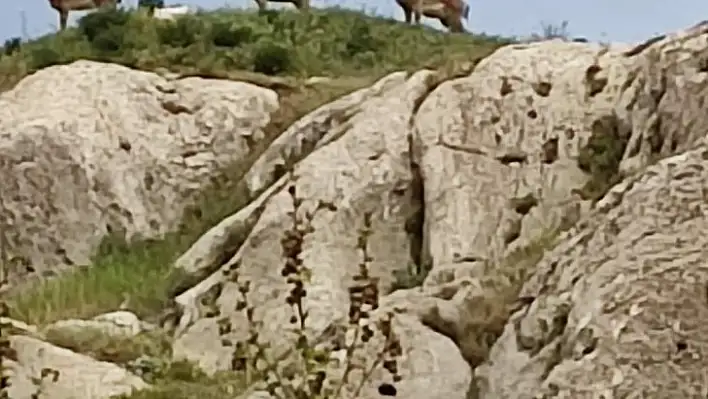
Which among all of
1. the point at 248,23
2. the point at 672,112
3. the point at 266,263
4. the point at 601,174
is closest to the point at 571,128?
the point at 601,174

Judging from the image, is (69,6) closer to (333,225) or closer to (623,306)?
(333,225)

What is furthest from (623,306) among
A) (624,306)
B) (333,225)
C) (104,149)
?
(104,149)

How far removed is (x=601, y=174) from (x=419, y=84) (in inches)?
94.4

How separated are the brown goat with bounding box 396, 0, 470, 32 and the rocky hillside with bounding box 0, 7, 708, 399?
16.1 ft

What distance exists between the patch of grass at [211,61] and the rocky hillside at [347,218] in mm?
57

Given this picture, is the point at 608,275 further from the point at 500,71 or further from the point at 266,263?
the point at 500,71

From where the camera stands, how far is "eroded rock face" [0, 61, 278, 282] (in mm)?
15312

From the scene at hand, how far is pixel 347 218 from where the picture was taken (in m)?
12.1

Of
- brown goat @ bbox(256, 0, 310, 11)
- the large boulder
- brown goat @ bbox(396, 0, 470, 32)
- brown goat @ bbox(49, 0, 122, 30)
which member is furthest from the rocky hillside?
brown goat @ bbox(396, 0, 470, 32)

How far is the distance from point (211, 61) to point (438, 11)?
28.6 feet

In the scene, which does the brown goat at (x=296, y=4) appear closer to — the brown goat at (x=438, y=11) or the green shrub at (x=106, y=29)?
the brown goat at (x=438, y=11)

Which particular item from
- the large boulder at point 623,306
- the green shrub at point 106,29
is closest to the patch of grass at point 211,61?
the green shrub at point 106,29

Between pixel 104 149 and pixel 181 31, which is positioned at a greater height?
pixel 181 31

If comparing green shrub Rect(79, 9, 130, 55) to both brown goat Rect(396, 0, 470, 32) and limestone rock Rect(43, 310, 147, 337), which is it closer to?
brown goat Rect(396, 0, 470, 32)
